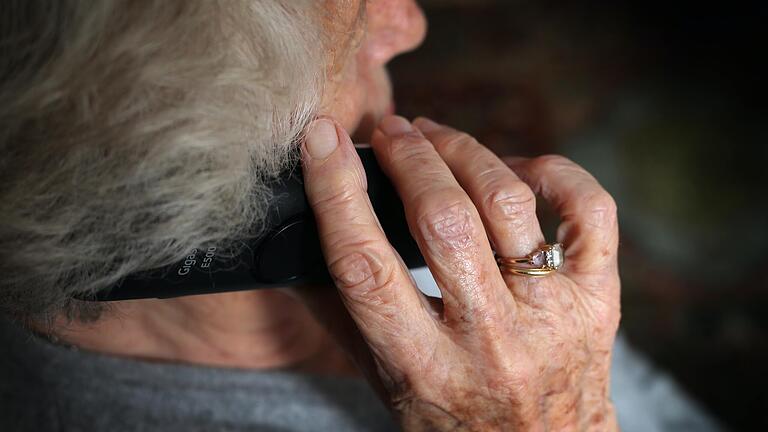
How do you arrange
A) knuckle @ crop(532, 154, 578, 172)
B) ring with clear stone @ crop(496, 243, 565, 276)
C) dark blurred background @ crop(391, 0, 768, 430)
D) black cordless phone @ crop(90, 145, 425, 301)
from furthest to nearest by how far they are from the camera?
dark blurred background @ crop(391, 0, 768, 430) < knuckle @ crop(532, 154, 578, 172) < ring with clear stone @ crop(496, 243, 565, 276) < black cordless phone @ crop(90, 145, 425, 301)

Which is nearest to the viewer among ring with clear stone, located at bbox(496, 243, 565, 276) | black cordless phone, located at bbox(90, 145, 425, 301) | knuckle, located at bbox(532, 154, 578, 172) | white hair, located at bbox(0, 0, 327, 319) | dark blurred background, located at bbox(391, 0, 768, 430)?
white hair, located at bbox(0, 0, 327, 319)

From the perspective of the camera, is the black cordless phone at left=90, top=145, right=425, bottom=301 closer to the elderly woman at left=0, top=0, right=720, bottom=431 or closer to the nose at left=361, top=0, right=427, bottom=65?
the elderly woman at left=0, top=0, right=720, bottom=431

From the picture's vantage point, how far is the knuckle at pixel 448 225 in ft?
2.30

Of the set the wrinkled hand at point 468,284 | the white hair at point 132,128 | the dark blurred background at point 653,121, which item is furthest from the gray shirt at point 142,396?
the dark blurred background at point 653,121

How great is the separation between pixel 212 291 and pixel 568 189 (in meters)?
0.44

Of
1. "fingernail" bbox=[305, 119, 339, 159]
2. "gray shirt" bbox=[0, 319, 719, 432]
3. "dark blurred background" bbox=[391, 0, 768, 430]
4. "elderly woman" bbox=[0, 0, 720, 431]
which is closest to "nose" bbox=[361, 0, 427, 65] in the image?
"elderly woman" bbox=[0, 0, 720, 431]

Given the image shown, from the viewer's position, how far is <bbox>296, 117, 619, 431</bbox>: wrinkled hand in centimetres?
69

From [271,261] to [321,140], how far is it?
131mm

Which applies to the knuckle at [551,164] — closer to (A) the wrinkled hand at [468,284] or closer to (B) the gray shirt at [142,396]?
(A) the wrinkled hand at [468,284]

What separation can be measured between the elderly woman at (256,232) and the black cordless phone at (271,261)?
18 millimetres

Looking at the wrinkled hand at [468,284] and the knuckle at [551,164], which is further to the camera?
the knuckle at [551,164]

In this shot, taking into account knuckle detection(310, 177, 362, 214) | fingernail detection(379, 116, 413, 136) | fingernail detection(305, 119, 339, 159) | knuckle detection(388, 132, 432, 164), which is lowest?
knuckle detection(310, 177, 362, 214)

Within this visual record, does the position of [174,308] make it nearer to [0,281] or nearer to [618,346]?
[0,281]

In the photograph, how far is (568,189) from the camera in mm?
855
